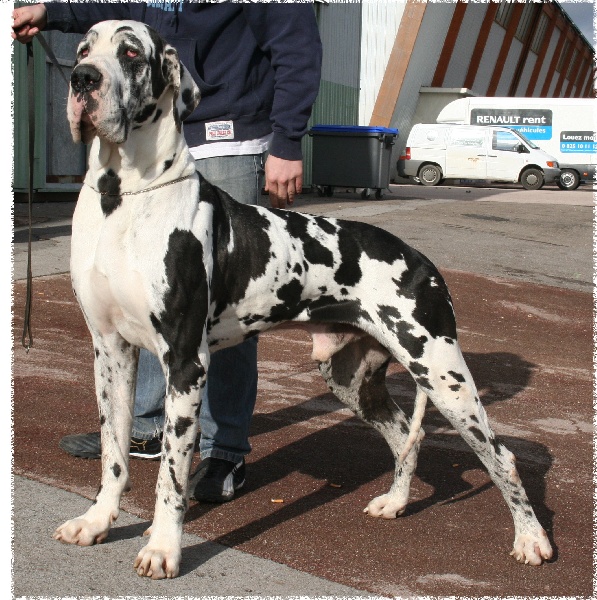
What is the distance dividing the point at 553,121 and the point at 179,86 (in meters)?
29.7

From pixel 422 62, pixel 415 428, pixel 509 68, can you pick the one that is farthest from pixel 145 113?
pixel 509 68

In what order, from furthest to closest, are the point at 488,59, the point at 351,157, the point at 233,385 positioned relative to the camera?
the point at 488,59, the point at 351,157, the point at 233,385

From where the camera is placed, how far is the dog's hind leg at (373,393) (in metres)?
4.23

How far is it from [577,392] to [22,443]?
164 inches

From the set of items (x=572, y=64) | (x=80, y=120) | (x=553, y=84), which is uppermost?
(x=572, y=64)

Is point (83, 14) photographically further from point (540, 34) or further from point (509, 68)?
point (540, 34)

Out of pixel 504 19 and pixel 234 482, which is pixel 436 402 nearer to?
pixel 234 482

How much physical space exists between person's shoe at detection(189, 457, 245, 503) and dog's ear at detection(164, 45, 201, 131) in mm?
1628

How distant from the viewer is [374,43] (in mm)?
27500

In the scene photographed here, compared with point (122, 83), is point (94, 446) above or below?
below

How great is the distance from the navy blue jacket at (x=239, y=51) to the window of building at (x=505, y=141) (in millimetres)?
26013

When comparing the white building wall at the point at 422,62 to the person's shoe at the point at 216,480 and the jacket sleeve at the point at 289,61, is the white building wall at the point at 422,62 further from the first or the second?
the person's shoe at the point at 216,480

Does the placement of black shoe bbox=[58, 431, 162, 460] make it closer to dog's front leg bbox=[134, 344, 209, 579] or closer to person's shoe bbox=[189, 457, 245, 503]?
person's shoe bbox=[189, 457, 245, 503]
